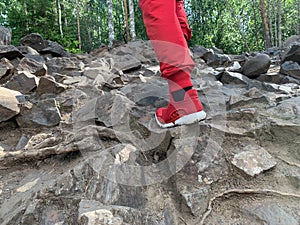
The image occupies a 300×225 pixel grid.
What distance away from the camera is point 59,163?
68.2 inches

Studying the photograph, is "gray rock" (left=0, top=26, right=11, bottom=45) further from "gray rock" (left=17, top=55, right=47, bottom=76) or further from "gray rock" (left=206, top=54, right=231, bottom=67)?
"gray rock" (left=206, top=54, right=231, bottom=67)

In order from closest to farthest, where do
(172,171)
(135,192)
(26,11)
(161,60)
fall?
1. (135,192)
2. (172,171)
3. (161,60)
4. (26,11)

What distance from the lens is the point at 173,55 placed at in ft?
5.68

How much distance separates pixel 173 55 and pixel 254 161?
81cm

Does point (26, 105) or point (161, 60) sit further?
point (26, 105)

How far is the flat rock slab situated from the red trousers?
580mm

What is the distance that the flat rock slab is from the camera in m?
1.49

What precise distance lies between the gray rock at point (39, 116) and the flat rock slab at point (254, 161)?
169 cm

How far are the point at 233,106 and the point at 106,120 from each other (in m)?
1.16

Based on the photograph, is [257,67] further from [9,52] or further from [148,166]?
[9,52]

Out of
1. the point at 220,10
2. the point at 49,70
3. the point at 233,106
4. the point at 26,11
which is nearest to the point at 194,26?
the point at 220,10

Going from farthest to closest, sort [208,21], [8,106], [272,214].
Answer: [208,21], [8,106], [272,214]

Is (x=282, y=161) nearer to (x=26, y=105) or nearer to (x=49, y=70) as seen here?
(x=26, y=105)

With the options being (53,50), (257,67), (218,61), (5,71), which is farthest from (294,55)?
(53,50)
